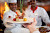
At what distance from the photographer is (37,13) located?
178cm

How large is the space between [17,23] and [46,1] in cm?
252

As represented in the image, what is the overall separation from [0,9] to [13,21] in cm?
273

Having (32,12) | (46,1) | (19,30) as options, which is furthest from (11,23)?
(46,1)

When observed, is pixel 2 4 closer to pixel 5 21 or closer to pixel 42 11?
pixel 42 11

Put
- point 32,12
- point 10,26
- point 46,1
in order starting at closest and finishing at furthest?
point 10,26 → point 32,12 → point 46,1

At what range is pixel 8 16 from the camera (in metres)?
1.28

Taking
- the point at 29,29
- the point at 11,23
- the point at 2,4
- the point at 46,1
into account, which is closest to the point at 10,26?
the point at 11,23

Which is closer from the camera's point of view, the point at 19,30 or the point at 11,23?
the point at 19,30

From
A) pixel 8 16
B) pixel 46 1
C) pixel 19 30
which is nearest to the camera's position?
pixel 19 30

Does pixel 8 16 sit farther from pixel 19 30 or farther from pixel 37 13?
pixel 37 13

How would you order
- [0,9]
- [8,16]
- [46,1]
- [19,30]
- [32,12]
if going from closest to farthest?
[19,30] → [8,16] → [32,12] → [46,1] → [0,9]

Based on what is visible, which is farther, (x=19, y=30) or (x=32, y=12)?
(x=32, y=12)

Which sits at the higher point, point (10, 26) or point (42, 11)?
point (42, 11)

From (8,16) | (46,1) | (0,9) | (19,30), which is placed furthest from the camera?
(0,9)
